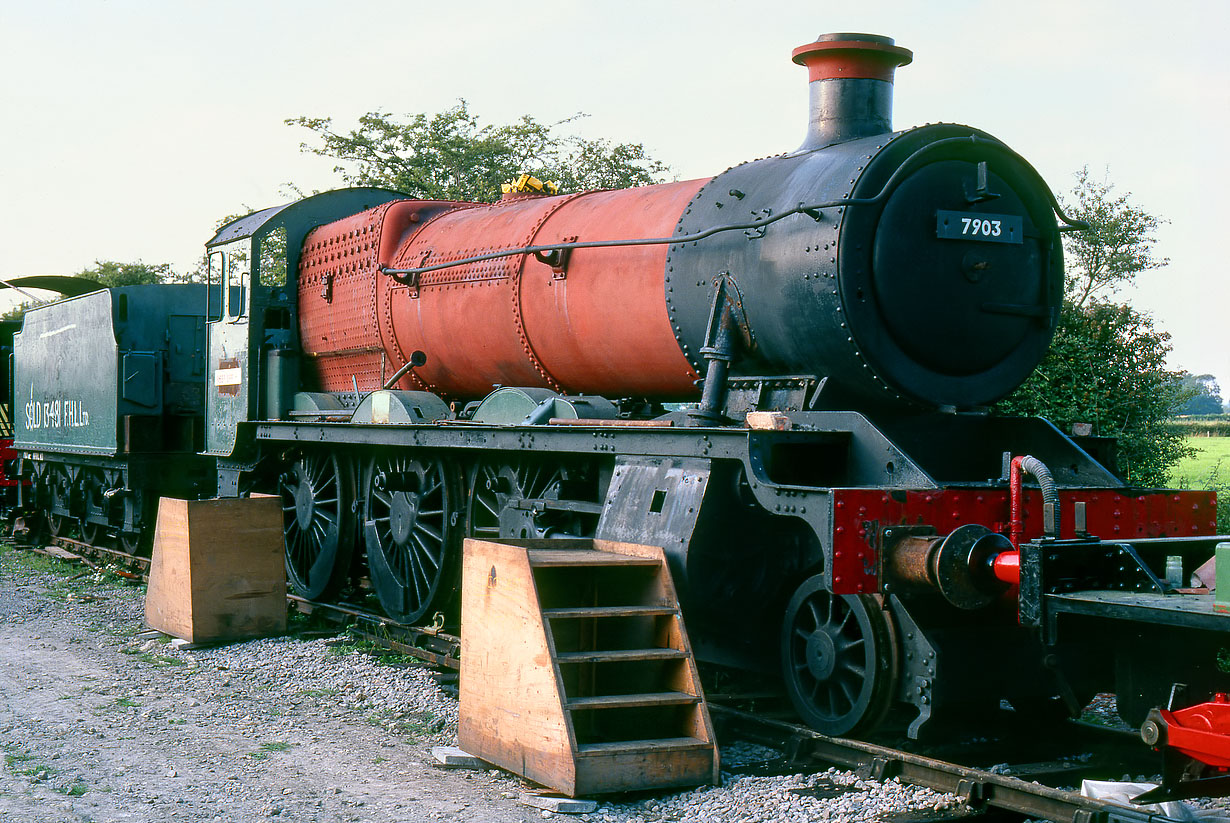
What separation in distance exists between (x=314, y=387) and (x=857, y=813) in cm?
633

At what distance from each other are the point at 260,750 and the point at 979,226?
4041 millimetres

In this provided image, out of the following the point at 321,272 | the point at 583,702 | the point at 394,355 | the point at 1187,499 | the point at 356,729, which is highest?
the point at 321,272

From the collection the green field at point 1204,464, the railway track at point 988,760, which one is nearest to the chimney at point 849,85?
the railway track at point 988,760

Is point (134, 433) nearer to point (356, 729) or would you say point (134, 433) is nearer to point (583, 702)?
point (356, 729)

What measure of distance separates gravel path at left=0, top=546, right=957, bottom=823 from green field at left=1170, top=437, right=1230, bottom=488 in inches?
603

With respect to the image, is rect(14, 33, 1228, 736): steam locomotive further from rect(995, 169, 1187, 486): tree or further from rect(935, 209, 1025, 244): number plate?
rect(995, 169, 1187, 486): tree

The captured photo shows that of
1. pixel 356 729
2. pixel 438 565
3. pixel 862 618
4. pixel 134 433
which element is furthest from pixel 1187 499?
pixel 134 433

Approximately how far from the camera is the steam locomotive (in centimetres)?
485

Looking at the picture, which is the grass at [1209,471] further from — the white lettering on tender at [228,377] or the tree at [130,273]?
the tree at [130,273]

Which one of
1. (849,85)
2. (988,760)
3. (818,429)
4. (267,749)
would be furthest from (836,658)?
(849,85)

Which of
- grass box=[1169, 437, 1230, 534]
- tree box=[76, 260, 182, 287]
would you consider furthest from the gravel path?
tree box=[76, 260, 182, 287]

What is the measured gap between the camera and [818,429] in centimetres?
540

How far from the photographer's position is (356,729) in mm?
6016

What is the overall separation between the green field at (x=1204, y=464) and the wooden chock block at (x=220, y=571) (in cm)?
1468
